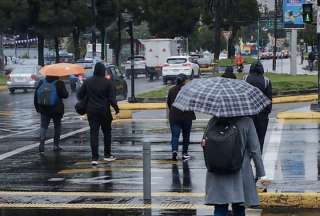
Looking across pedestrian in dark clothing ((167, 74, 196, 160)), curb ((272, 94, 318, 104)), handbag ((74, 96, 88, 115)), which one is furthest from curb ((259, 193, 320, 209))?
curb ((272, 94, 318, 104))

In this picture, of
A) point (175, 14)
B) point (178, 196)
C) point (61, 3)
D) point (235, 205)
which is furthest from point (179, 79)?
point (175, 14)

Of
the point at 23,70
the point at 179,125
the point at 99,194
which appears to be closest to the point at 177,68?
the point at 23,70

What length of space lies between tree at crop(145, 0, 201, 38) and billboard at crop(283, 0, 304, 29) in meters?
31.0

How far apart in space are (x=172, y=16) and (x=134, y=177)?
2437 inches

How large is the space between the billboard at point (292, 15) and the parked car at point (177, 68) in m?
7.59

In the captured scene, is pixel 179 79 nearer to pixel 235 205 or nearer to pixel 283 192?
pixel 283 192

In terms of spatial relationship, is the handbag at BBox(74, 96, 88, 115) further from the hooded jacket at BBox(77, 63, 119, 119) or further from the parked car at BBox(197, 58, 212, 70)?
the parked car at BBox(197, 58, 212, 70)

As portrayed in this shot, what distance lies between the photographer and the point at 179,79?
14.0 meters

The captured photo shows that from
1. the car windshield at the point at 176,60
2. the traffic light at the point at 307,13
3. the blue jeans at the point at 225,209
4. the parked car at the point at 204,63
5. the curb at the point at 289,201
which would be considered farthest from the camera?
the parked car at the point at 204,63

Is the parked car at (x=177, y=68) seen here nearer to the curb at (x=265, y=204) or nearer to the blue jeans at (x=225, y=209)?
the curb at (x=265, y=204)

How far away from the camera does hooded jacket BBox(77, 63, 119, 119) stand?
526 inches

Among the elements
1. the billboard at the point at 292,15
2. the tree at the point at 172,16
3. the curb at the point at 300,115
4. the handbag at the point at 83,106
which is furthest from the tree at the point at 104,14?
the handbag at the point at 83,106

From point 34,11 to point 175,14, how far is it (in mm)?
19421

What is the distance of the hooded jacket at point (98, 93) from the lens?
13.4 m
